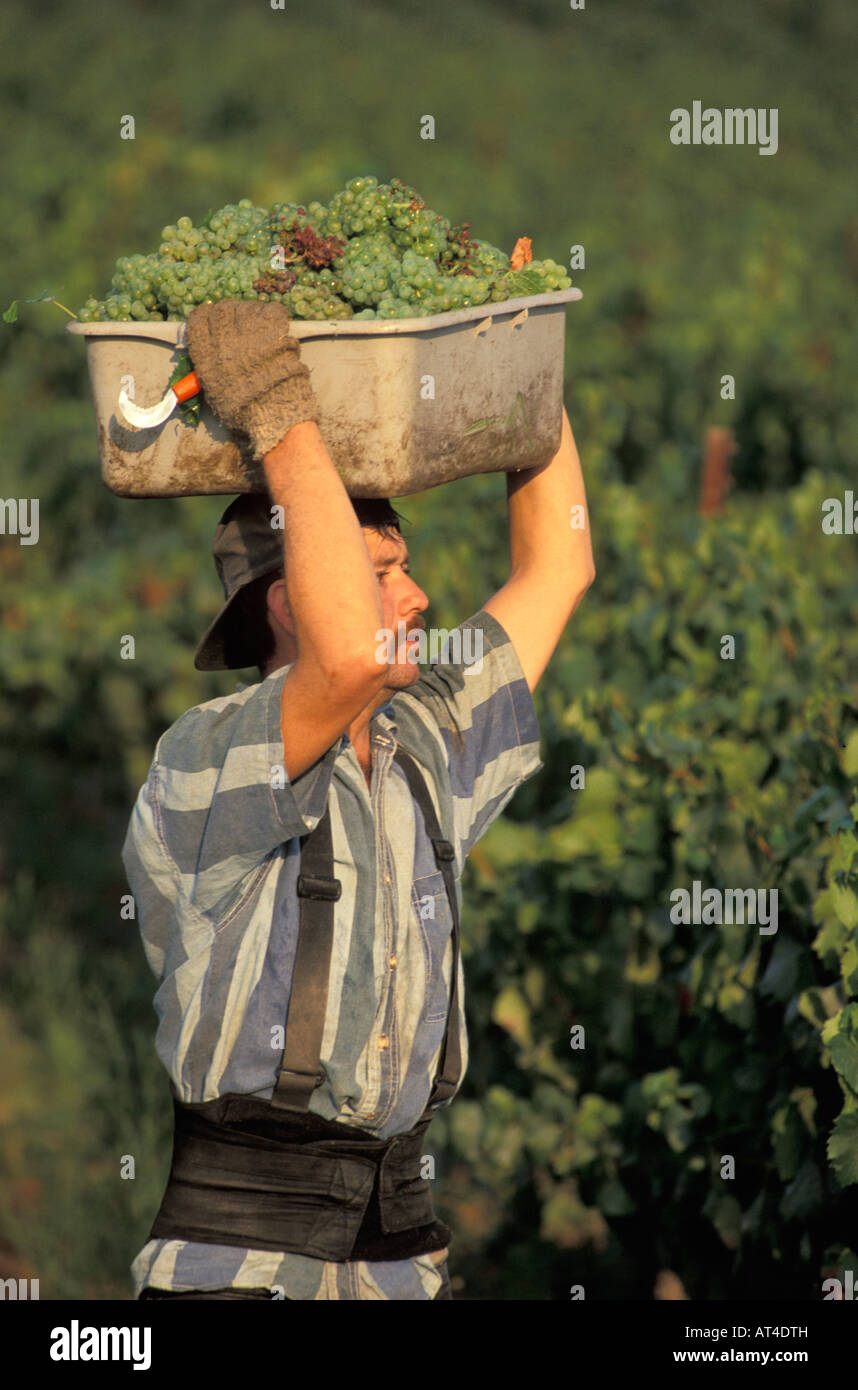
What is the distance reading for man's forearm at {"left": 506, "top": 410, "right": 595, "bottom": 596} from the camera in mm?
3258

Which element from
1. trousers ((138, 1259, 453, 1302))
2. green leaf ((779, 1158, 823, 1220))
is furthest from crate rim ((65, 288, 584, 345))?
green leaf ((779, 1158, 823, 1220))

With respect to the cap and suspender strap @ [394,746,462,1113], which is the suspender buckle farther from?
the cap

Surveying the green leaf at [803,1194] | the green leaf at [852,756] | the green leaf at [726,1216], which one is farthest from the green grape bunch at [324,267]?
the green leaf at [726,1216]

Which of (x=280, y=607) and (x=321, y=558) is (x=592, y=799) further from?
(x=321, y=558)

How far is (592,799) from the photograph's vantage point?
14.7 ft

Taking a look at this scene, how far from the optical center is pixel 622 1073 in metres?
4.51

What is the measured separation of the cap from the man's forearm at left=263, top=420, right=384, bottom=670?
0.28 metres

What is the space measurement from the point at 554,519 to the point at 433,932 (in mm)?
810

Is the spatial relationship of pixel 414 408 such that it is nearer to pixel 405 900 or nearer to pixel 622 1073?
pixel 405 900

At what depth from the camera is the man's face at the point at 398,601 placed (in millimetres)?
2812

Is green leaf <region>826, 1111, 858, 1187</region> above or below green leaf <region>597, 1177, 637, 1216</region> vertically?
above

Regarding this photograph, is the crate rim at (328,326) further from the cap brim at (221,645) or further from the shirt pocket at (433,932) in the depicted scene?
the shirt pocket at (433,932)

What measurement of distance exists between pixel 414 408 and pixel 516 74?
3080 centimetres
